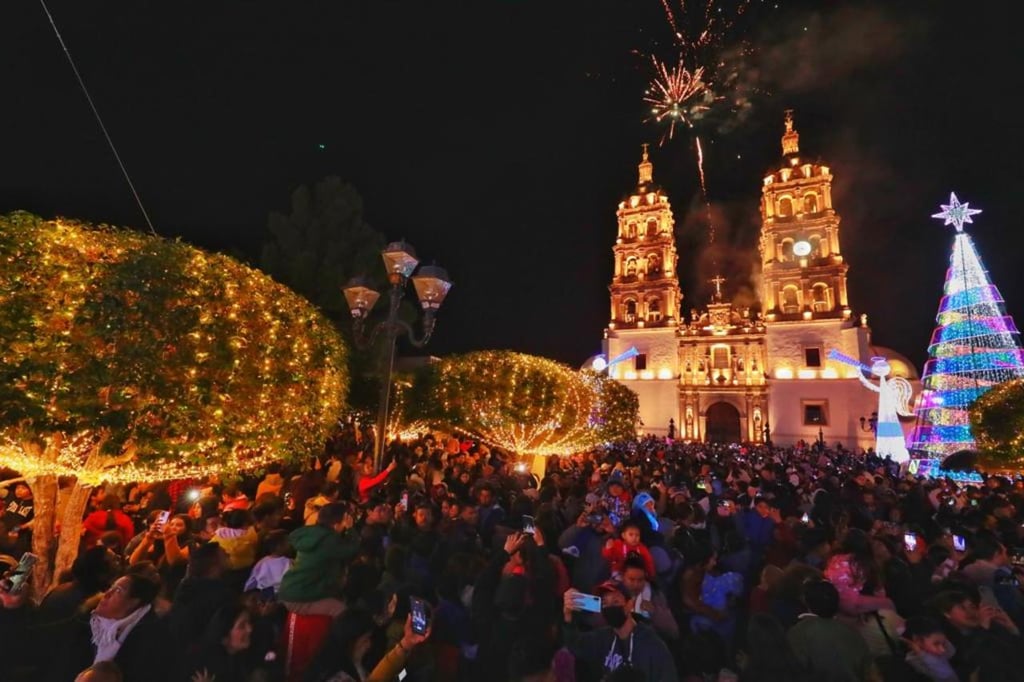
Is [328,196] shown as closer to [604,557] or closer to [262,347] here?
[262,347]

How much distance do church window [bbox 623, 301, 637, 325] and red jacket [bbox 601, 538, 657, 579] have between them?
41.2 meters

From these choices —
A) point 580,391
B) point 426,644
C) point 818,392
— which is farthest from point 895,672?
point 818,392

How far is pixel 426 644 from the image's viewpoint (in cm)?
328

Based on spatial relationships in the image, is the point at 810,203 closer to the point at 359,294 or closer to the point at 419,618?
the point at 359,294

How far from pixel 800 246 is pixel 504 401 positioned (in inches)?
1426

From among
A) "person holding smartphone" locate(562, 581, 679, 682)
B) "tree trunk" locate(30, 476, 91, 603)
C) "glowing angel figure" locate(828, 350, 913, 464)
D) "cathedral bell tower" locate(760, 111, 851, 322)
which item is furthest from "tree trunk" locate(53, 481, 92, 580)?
"cathedral bell tower" locate(760, 111, 851, 322)

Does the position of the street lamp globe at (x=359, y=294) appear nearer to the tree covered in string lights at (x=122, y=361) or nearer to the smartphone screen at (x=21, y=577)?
the tree covered in string lights at (x=122, y=361)

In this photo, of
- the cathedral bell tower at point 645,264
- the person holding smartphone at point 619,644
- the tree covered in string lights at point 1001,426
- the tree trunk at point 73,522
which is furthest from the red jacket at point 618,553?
the cathedral bell tower at point 645,264

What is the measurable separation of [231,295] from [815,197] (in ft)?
158

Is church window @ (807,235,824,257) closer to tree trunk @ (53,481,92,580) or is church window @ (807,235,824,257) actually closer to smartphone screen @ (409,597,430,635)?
smartphone screen @ (409,597,430,635)

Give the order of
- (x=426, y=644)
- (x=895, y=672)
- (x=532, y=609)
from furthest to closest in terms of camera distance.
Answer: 1. (x=532, y=609)
2. (x=426, y=644)
3. (x=895, y=672)

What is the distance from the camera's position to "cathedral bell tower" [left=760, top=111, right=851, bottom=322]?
131ft

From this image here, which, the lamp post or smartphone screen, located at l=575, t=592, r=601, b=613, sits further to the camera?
the lamp post

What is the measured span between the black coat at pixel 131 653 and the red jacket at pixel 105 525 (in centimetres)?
437
